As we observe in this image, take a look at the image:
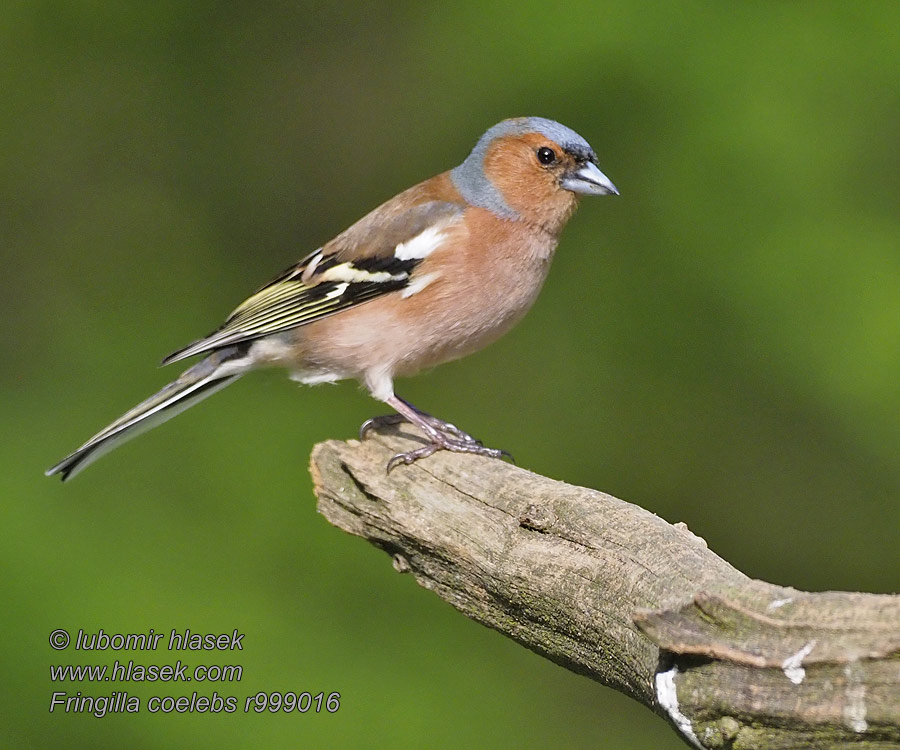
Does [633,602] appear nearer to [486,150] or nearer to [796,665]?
[796,665]

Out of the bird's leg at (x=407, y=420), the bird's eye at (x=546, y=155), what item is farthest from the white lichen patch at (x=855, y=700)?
the bird's eye at (x=546, y=155)

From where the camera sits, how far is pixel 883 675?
5.75 feet

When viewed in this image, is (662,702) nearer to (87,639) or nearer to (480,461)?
(480,461)

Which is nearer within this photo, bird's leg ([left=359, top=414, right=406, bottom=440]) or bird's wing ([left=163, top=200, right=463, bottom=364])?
bird's wing ([left=163, top=200, right=463, bottom=364])

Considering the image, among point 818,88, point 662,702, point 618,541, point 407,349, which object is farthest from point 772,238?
point 662,702

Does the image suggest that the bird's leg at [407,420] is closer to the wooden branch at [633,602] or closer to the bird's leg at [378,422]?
the bird's leg at [378,422]

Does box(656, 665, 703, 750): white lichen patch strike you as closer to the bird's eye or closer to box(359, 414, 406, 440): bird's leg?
box(359, 414, 406, 440): bird's leg

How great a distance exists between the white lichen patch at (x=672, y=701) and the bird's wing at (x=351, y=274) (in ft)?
6.37

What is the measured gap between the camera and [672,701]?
78.3 inches

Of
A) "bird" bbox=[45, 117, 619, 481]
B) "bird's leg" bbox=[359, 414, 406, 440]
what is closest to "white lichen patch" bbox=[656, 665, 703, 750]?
"bird" bbox=[45, 117, 619, 481]

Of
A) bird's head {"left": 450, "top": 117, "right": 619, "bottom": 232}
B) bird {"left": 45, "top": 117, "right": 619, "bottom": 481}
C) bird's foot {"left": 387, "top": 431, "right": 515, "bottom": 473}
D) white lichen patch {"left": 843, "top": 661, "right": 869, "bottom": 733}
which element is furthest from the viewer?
bird's head {"left": 450, "top": 117, "right": 619, "bottom": 232}

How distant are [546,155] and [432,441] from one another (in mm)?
1102

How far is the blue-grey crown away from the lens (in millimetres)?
3742

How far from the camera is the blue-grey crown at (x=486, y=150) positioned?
3.74 metres
